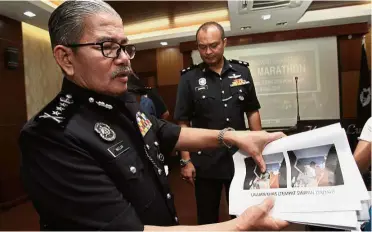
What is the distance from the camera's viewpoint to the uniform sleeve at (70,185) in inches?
24.9

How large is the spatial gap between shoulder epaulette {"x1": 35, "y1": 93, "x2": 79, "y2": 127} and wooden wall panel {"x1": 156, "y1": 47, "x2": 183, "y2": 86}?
5.21 metres

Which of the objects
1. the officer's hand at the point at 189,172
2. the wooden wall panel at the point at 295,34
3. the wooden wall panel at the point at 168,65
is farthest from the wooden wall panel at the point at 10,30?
the officer's hand at the point at 189,172

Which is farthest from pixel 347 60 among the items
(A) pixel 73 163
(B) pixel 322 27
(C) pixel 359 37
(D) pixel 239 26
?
(A) pixel 73 163

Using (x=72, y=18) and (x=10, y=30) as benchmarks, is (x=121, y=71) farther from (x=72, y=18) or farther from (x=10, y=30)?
(x=10, y=30)

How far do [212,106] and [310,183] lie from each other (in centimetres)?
102

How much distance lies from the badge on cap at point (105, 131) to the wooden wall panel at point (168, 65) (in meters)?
5.21

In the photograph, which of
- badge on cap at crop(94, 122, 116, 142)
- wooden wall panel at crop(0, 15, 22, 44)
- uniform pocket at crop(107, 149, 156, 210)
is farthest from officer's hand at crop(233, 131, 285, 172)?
wooden wall panel at crop(0, 15, 22, 44)

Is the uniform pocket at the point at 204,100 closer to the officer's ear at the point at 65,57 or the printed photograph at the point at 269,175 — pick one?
the printed photograph at the point at 269,175

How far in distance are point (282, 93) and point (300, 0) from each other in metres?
2.07

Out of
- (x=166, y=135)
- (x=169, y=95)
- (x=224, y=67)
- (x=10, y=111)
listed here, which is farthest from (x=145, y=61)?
(x=166, y=135)

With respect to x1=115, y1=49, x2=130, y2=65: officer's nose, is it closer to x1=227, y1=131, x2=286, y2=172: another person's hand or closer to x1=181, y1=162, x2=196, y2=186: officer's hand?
x1=227, y1=131, x2=286, y2=172: another person's hand

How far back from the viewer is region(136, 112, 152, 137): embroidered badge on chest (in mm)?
917

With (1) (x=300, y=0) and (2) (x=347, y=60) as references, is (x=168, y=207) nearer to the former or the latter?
(1) (x=300, y=0)

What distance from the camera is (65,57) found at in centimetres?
78
